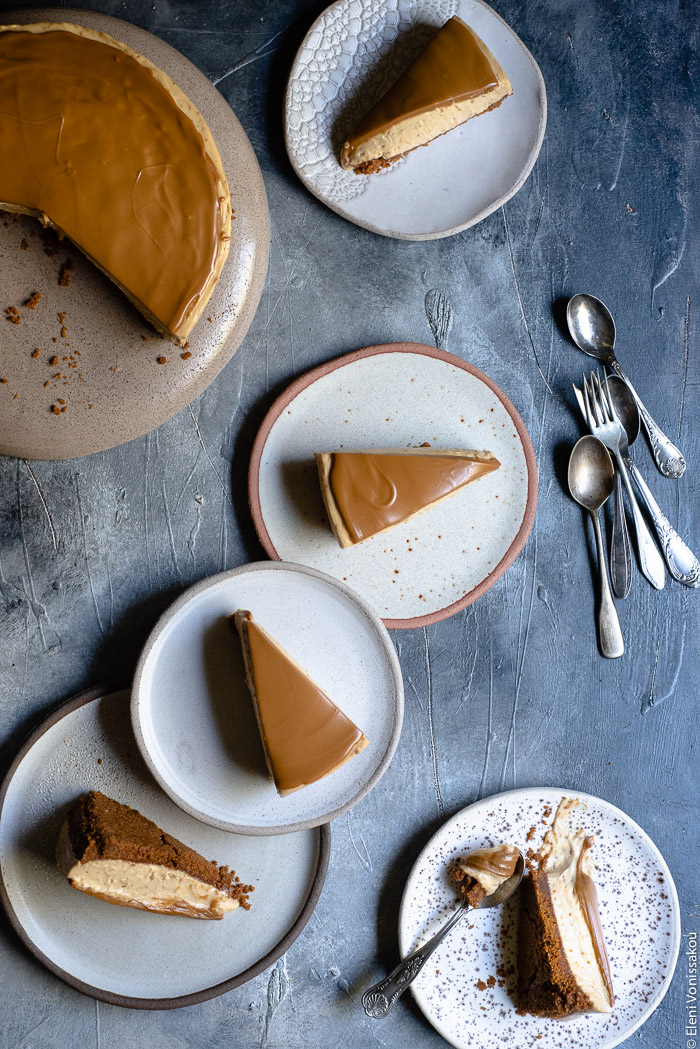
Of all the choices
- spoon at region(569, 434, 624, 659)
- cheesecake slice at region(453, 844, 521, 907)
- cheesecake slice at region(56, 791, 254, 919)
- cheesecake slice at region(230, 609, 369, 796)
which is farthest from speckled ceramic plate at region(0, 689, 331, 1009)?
Answer: spoon at region(569, 434, 624, 659)

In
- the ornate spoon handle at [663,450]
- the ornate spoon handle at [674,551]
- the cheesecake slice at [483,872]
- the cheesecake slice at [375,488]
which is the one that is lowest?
the cheesecake slice at [483,872]

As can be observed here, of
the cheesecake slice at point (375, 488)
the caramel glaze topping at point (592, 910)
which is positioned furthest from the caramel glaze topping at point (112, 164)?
the caramel glaze topping at point (592, 910)

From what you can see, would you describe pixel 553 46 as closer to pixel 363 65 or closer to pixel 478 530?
pixel 363 65

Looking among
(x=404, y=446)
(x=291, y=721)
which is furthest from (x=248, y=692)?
(x=404, y=446)

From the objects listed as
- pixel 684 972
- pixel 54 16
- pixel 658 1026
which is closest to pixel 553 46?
pixel 54 16

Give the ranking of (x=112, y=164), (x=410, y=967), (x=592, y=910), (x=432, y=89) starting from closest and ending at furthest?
(x=112, y=164), (x=432, y=89), (x=410, y=967), (x=592, y=910)

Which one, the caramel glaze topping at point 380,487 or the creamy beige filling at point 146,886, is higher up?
the caramel glaze topping at point 380,487

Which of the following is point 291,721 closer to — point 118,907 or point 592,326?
point 118,907

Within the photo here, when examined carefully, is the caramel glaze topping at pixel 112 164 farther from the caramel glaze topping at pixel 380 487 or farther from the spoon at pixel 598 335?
the spoon at pixel 598 335
